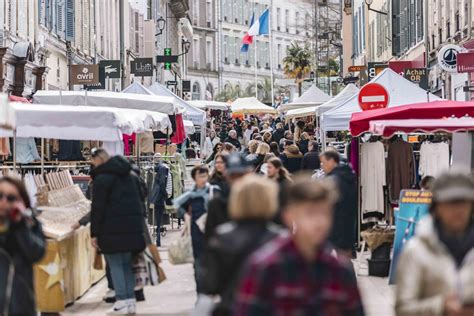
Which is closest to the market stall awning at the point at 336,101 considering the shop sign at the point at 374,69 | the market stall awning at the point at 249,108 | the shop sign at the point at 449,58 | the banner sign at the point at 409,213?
the shop sign at the point at 449,58

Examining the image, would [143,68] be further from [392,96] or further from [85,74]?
[392,96]

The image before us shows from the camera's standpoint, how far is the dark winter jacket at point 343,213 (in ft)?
45.2

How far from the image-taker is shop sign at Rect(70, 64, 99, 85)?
3319cm

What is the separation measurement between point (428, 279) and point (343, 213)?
23.5 ft

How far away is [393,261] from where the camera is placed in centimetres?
1566

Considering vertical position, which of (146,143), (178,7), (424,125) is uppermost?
(178,7)

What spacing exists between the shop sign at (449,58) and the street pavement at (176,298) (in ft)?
34.3

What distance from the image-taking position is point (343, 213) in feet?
45.5

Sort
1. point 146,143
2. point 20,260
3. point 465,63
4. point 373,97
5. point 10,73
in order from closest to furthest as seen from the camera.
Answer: point 20,260 → point 373,97 → point 465,63 → point 146,143 → point 10,73

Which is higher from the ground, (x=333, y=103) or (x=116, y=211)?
(x=333, y=103)

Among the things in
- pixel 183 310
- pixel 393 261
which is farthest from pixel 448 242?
pixel 393 261

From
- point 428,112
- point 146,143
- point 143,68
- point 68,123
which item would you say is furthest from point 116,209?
point 143,68

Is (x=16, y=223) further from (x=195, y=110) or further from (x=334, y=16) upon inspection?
(x=334, y=16)

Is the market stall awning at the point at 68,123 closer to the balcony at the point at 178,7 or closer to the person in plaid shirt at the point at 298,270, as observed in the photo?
the person in plaid shirt at the point at 298,270
